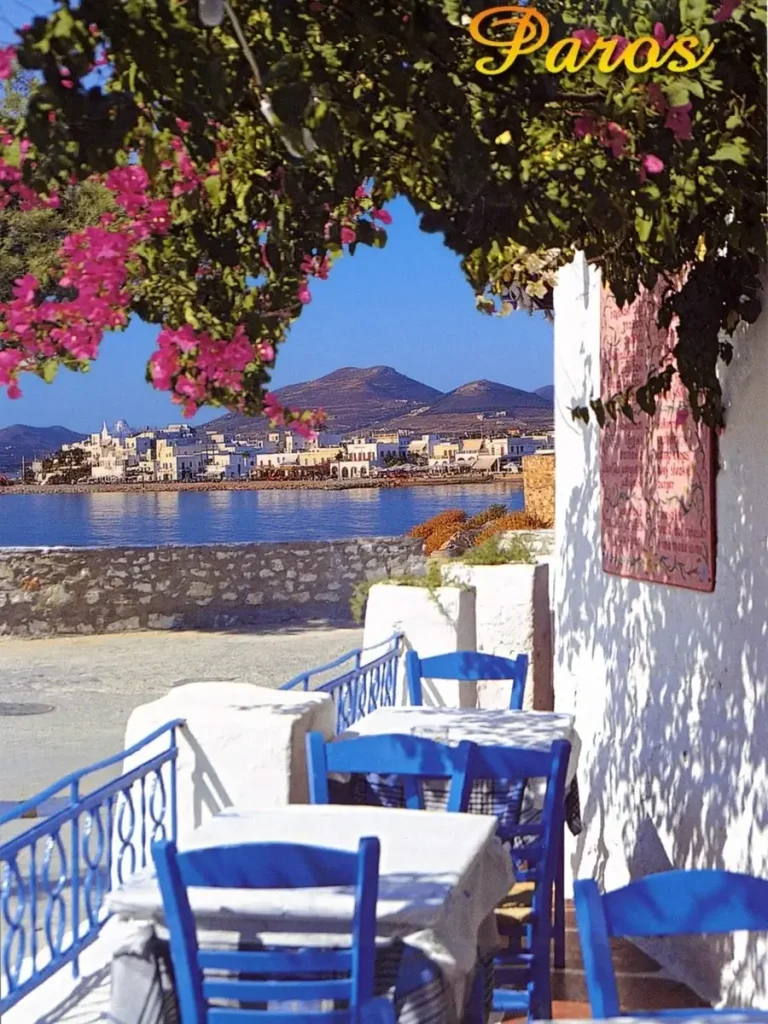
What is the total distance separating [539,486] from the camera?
14117mm

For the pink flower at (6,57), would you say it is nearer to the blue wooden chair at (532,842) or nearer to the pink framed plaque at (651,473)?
the blue wooden chair at (532,842)

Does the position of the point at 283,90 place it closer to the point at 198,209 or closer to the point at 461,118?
the point at 461,118

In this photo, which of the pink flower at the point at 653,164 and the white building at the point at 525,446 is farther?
the white building at the point at 525,446

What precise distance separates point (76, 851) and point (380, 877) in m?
0.86

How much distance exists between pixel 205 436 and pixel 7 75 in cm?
2822

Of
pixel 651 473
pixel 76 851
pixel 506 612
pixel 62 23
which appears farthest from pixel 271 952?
pixel 506 612

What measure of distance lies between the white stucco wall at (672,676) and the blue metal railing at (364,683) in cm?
81

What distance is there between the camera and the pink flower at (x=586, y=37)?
2504 millimetres

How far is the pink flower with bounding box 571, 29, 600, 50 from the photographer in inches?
98.6

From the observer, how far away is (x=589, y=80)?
105 inches

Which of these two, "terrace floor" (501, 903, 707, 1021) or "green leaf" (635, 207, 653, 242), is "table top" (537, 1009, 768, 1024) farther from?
Result: "terrace floor" (501, 903, 707, 1021)

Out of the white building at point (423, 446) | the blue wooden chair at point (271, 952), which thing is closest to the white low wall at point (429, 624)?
the blue wooden chair at point (271, 952)

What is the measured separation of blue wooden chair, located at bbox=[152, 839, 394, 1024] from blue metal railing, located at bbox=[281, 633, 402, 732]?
2.28 meters

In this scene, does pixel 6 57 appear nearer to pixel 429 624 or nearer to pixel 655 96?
pixel 655 96
